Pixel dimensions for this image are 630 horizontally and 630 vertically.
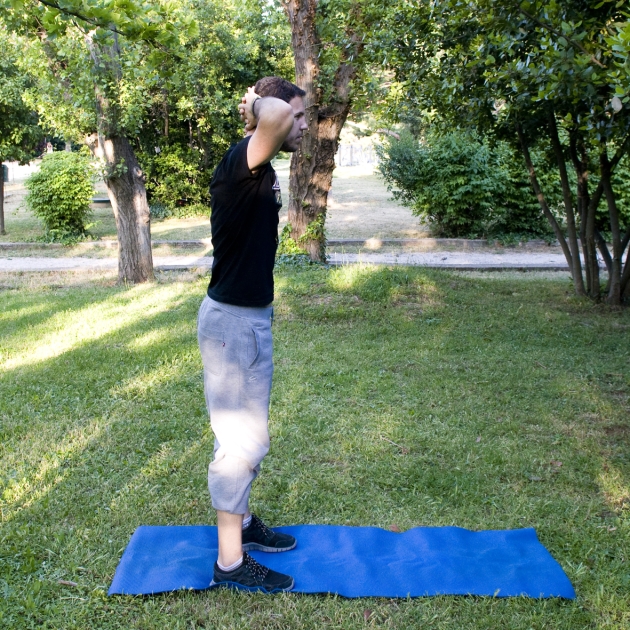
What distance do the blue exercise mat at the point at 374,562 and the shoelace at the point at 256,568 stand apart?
144mm

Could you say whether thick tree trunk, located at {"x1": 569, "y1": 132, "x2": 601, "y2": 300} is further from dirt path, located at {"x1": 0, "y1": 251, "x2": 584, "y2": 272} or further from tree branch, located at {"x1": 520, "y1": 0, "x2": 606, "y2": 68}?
dirt path, located at {"x1": 0, "y1": 251, "x2": 584, "y2": 272}

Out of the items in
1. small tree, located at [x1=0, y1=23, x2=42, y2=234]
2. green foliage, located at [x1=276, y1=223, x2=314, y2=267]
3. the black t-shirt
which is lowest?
green foliage, located at [x1=276, y1=223, x2=314, y2=267]

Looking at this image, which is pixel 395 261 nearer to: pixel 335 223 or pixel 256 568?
pixel 335 223

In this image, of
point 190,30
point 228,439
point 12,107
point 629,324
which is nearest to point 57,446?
point 228,439

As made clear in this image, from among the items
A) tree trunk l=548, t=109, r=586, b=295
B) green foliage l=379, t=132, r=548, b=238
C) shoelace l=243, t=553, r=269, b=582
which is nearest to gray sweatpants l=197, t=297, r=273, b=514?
shoelace l=243, t=553, r=269, b=582

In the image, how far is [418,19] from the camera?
7.39 meters

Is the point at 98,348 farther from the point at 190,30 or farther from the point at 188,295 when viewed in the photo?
the point at 190,30

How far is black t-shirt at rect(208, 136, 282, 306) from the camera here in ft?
8.48

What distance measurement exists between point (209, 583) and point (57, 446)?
6.01 ft

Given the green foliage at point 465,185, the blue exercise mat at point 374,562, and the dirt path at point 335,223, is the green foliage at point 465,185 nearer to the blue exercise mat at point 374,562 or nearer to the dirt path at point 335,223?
the dirt path at point 335,223

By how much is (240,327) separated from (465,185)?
12.2 metres

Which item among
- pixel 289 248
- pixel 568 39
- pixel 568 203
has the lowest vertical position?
pixel 289 248

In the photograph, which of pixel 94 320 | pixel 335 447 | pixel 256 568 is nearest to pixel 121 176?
pixel 94 320

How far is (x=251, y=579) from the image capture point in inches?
111
